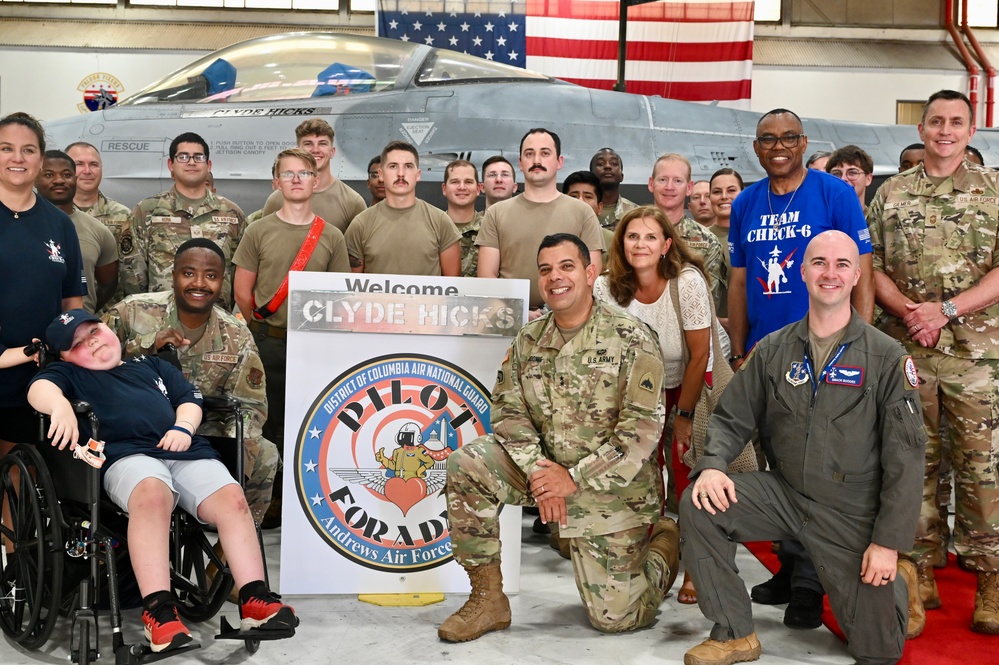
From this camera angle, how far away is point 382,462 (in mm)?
3719

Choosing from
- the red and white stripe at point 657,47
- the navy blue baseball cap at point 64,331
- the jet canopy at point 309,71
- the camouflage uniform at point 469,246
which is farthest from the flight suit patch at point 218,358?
the red and white stripe at point 657,47

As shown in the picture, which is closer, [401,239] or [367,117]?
[401,239]

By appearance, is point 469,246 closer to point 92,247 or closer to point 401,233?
point 401,233

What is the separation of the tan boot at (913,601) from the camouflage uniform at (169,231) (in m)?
3.65

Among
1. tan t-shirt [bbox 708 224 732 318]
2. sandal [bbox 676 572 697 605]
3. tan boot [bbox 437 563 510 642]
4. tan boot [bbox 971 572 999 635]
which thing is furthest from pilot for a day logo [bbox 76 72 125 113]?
tan boot [bbox 971 572 999 635]

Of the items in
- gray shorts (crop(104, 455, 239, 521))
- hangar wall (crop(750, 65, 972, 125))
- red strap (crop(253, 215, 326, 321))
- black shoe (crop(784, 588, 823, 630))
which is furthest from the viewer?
hangar wall (crop(750, 65, 972, 125))

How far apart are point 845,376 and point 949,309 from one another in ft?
2.77

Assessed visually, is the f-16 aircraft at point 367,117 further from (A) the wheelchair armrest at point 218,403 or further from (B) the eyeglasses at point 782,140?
(A) the wheelchair armrest at point 218,403

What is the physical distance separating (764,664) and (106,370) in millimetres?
2624

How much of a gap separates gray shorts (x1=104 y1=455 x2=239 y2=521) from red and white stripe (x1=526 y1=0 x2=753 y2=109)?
1148 cm

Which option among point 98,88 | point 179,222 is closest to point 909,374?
point 179,222

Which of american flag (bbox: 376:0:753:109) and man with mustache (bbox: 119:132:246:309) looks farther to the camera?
american flag (bbox: 376:0:753:109)

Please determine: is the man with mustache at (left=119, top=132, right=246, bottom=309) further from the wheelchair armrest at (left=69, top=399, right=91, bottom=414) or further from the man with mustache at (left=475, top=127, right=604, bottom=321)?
the wheelchair armrest at (left=69, top=399, right=91, bottom=414)

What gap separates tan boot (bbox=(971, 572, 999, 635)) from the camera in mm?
3348
